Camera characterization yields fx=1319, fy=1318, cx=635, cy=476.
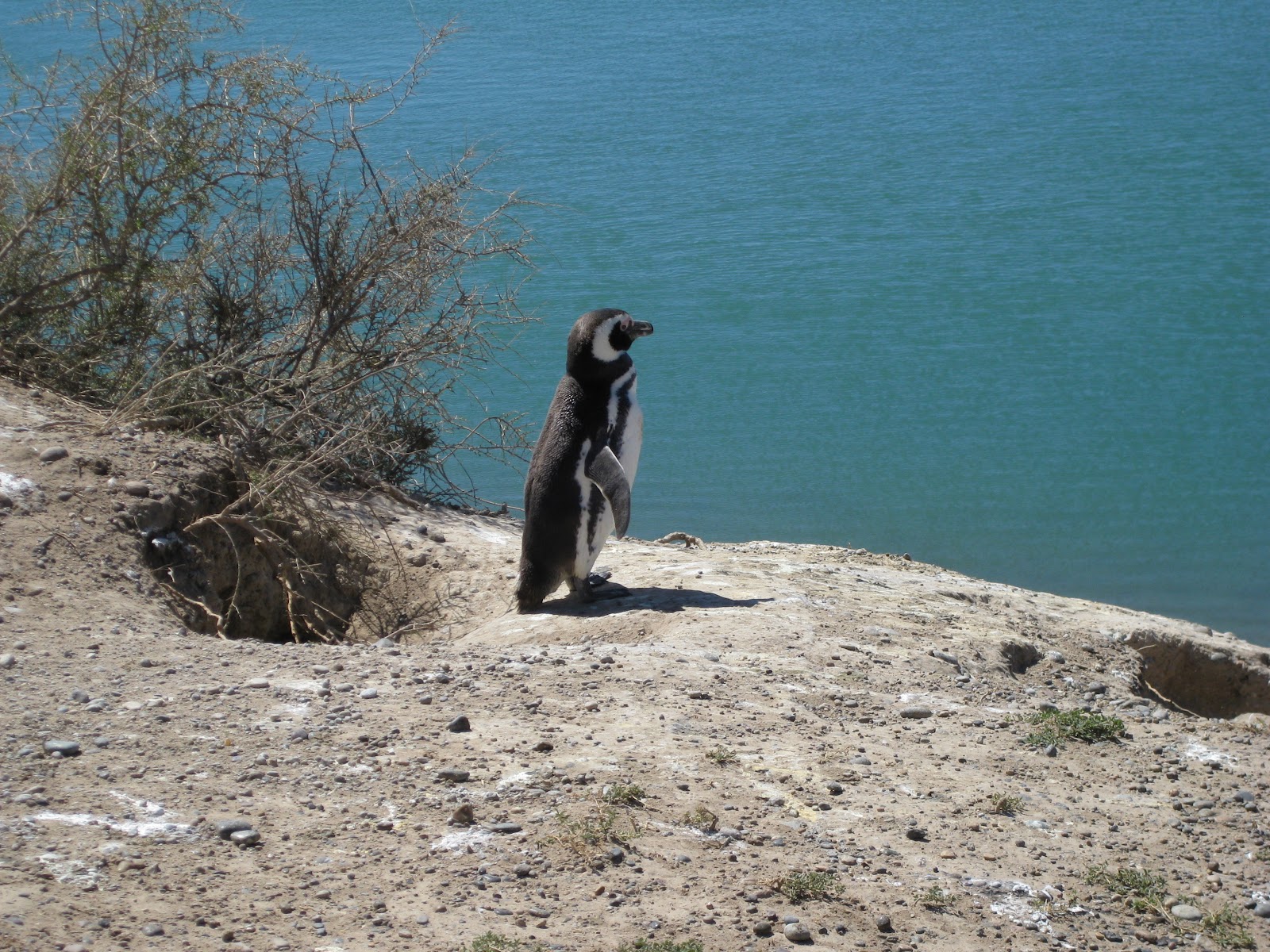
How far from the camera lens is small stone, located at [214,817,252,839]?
136 inches

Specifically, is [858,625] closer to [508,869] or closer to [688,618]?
[688,618]

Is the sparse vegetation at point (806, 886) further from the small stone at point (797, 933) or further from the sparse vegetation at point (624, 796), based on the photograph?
the sparse vegetation at point (624, 796)

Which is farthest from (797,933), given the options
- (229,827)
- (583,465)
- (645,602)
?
(583,465)

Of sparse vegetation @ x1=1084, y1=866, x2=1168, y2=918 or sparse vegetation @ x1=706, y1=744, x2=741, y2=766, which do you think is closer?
sparse vegetation @ x1=1084, y1=866, x2=1168, y2=918

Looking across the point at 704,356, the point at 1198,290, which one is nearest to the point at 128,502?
the point at 704,356

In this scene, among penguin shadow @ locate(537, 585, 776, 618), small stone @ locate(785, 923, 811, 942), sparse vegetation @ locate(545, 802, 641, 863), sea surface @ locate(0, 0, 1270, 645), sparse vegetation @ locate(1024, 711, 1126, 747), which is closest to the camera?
small stone @ locate(785, 923, 811, 942)

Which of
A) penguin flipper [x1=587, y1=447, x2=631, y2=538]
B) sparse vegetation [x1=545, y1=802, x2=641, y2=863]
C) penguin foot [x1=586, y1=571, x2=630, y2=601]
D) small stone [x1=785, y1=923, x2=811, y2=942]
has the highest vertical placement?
penguin flipper [x1=587, y1=447, x2=631, y2=538]

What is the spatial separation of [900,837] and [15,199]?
7249 millimetres

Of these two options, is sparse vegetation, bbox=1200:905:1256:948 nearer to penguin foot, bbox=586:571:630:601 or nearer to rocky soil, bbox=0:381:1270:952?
rocky soil, bbox=0:381:1270:952

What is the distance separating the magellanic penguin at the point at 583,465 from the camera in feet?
20.4

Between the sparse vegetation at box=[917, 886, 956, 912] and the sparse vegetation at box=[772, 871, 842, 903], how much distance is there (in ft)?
0.72

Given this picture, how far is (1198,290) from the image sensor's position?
16062mm

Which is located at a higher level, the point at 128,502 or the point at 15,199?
the point at 15,199

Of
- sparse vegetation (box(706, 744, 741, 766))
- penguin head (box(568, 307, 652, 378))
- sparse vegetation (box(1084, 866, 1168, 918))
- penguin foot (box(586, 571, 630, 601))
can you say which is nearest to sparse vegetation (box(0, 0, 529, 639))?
penguin foot (box(586, 571, 630, 601))
